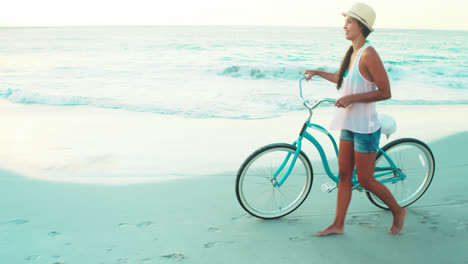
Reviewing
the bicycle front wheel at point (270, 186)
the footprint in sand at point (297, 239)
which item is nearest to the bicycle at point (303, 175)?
the bicycle front wheel at point (270, 186)

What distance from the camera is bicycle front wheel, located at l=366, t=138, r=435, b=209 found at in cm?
344

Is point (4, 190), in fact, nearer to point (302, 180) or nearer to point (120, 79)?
point (302, 180)

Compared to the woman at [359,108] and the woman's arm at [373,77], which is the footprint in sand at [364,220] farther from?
the woman's arm at [373,77]

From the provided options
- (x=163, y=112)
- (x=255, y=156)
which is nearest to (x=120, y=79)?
(x=163, y=112)

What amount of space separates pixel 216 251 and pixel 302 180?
180cm

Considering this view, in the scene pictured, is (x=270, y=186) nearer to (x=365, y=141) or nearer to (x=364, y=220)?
(x=364, y=220)

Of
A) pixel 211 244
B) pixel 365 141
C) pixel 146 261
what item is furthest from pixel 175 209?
pixel 365 141

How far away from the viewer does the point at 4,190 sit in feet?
13.6

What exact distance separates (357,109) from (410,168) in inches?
79.2

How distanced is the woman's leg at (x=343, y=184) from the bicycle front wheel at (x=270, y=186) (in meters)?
0.35

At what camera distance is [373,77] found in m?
2.63

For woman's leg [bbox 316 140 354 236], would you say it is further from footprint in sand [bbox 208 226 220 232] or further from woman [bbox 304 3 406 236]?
footprint in sand [bbox 208 226 220 232]

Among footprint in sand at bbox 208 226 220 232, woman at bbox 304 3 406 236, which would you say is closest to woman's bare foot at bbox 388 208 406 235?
woman at bbox 304 3 406 236

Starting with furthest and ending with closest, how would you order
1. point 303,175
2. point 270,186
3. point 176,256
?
point 303,175 < point 270,186 < point 176,256
